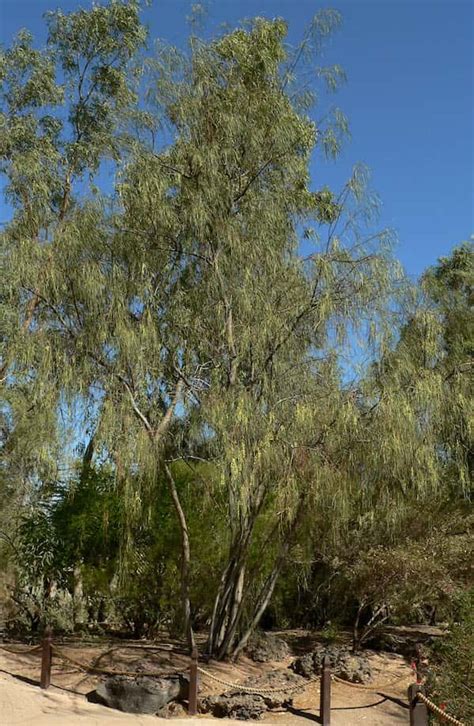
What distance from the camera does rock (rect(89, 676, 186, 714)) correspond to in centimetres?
817

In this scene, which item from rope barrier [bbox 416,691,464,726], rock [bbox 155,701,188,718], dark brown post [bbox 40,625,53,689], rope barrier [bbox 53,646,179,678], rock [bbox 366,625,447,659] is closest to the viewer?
rope barrier [bbox 416,691,464,726]

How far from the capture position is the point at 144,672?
903 cm

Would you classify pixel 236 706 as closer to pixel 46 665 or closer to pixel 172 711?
pixel 172 711

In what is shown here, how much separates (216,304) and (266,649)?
18.2 ft

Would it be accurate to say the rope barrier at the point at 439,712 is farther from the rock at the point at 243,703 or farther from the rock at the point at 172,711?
the rock at the point at 172,711

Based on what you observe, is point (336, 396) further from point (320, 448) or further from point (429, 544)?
point (429, 544)

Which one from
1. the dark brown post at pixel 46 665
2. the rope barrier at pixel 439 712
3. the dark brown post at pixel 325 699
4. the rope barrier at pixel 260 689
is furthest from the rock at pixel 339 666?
the dark brown post at pixel 46 665

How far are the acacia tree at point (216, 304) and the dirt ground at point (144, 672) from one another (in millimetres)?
820

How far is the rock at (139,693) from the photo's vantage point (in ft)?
26.8

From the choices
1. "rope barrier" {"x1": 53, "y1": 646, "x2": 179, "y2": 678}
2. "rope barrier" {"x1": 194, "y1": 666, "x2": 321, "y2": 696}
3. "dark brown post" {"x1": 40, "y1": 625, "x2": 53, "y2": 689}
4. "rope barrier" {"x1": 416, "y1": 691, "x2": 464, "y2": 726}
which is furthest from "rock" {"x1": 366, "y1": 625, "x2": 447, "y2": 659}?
"dark brown post" {"x1": 40, "y1": 625, "x2": 53, "y2": 689}

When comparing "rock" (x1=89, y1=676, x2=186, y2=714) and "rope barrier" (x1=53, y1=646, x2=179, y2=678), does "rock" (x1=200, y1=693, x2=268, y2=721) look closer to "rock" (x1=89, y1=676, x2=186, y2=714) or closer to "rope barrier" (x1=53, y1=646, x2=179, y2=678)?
"rock" (x1=89, y1=676, x2=186, y2=714)

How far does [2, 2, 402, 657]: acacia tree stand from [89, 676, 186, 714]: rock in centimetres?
170

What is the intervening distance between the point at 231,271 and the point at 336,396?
2426 mm

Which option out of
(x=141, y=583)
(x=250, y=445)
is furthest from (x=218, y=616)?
(x=250, y=445)
